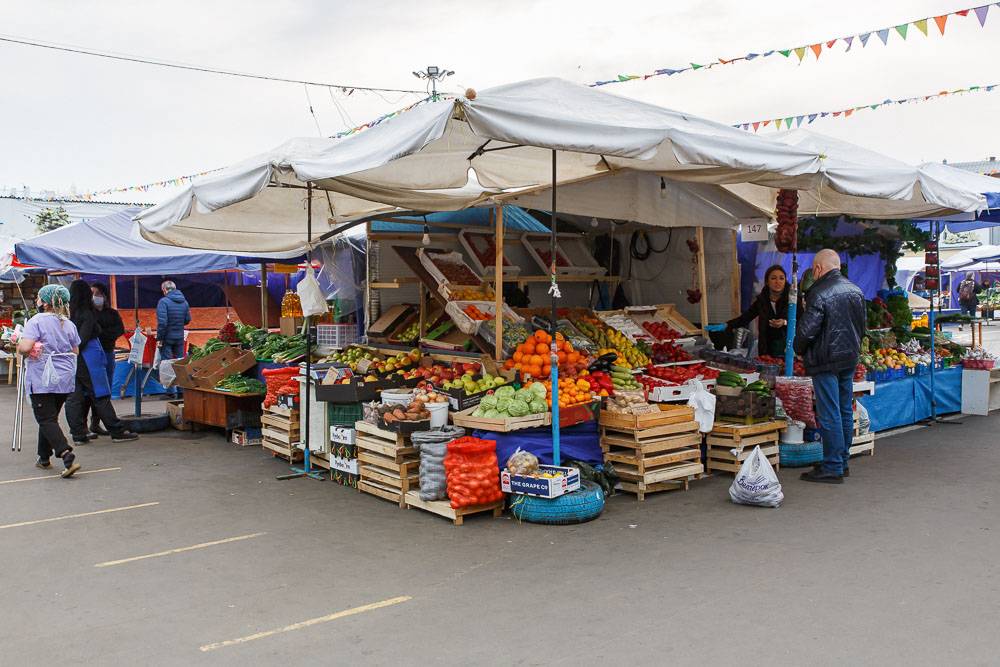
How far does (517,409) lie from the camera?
639cm

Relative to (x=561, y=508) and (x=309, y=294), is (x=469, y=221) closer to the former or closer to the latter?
(x=309, y=294)

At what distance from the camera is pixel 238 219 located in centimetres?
950

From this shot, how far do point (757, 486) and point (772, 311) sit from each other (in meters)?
3.61

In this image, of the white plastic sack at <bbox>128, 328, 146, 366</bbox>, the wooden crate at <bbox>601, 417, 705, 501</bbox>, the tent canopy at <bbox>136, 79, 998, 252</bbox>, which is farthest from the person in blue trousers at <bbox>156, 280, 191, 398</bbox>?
the wooden crate at <bbox>601, 417, 705, 501</bbox>

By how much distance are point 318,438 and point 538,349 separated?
7.62ft

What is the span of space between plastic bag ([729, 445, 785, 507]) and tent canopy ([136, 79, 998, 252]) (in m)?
2.39

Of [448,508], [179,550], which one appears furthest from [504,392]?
[179,550]

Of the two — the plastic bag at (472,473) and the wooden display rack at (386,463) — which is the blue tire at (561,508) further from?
the wooden display rack at (386,463)

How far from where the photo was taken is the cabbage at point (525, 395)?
656 cm

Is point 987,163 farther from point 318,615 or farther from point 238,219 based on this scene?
point 318,615

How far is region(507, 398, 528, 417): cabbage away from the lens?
6.37 metres

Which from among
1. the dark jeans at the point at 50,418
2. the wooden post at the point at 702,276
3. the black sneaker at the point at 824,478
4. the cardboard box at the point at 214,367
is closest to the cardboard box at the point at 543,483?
the black sneaker at the point at 824,478

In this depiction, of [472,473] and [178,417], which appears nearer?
[472,473]

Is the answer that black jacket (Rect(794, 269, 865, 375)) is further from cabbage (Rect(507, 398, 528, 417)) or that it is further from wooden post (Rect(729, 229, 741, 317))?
wooden post (Rect(729, 229, 741, 317))
